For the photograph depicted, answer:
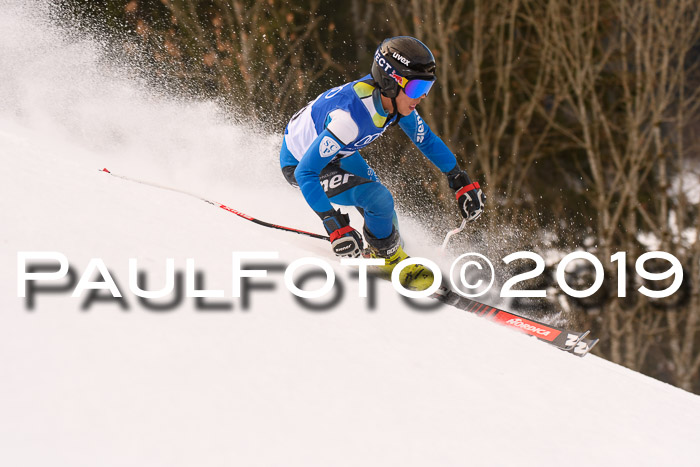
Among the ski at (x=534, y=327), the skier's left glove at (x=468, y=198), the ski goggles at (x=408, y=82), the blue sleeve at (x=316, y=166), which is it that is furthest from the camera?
the skier's left glove at (x=468, y=198)

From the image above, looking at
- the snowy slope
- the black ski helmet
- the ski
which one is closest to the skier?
the black ski helmet

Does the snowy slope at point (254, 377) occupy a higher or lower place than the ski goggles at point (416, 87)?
lower

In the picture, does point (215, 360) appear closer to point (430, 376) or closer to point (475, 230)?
point (430, 376)

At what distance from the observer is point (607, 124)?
10461mm

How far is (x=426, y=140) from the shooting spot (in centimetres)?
421

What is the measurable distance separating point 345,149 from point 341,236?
2.31ft

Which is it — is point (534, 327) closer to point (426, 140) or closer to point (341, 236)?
point (341, 236)

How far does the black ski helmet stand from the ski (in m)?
1.31

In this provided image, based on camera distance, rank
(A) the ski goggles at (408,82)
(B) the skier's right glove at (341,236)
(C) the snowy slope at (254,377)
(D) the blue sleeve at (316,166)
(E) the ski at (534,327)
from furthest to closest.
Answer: (A) the ski goggles at (408,82)
(D) the blue sleeve at (316,166)
(B) the skier's right glove at (341,236)
(E) the ski at (534,327)
(C) the snowy slope at (254,377)

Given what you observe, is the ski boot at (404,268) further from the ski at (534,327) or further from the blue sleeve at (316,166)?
the blue sleeve at (316,166)

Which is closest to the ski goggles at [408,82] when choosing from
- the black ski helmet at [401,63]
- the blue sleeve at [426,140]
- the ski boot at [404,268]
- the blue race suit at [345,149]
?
the black ski helmet at [401,63]

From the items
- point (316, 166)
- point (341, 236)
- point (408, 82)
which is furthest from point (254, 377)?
point (408, 82)

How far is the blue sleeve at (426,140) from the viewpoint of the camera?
13.3ft

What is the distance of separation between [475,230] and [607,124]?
9.53 ft
